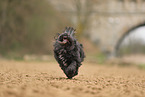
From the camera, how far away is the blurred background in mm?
23531

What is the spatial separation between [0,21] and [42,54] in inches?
201

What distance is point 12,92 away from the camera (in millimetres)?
3904

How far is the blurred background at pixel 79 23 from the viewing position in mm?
23531

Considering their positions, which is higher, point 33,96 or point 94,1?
point 94,1

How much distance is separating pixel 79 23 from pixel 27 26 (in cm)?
568

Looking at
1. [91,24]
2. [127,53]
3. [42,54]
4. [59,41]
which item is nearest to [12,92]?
[59,41]

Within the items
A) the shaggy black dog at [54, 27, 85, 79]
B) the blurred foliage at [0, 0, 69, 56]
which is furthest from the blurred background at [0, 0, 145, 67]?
the shaggy black dog at [54, 27, 85, 79]

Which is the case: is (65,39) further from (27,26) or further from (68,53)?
(27,26)

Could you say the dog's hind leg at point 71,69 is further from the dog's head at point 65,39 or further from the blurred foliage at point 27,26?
the blurred foliage at point 27,26

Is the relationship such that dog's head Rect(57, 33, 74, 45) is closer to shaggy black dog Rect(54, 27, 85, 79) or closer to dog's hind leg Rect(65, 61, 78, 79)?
shaggy black dog Rect(54, 27, 85, 79)

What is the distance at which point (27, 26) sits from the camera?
23984 millimetres

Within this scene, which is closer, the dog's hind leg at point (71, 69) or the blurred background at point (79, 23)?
the dog's hind leg at point (71, 69)

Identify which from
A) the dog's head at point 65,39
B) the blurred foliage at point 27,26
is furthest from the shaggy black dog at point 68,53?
the blurred foliage at point 27,26

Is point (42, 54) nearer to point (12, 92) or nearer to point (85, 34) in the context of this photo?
point (85, 34)
